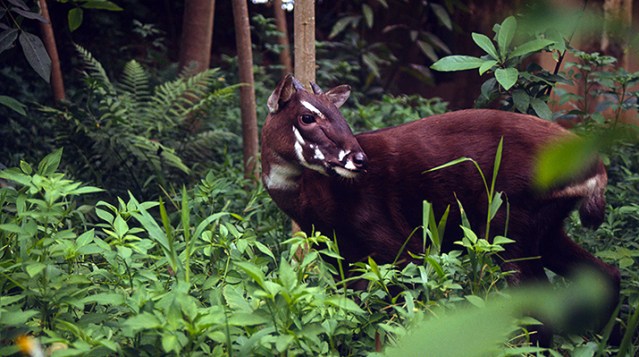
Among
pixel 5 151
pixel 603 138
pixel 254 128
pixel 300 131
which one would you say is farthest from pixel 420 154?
pixel 5 151

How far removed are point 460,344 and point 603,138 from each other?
188 millimetres

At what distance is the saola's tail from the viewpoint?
3.30m

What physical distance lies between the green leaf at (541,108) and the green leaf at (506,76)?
0.48 metres

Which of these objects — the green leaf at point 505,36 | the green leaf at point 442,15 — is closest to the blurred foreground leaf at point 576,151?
the green leaf at point 505,36

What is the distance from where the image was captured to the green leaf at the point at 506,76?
11.6 ft

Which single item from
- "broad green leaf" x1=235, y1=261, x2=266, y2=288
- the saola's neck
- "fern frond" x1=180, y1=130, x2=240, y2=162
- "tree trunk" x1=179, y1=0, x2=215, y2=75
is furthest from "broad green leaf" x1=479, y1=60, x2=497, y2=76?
"tree trunk" x1=179, y1=0, x2=215, y2=75

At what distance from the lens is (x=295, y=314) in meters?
2.13

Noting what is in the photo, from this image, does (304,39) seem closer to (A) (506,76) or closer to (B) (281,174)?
(B) (281,174)

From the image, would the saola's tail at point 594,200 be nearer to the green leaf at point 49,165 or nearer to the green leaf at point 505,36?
the green leaf at point 505,36

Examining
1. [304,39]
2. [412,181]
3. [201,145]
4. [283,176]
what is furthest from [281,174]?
[201,145]

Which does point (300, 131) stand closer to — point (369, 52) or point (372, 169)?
point (372, 169)

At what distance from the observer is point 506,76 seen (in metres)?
3.59

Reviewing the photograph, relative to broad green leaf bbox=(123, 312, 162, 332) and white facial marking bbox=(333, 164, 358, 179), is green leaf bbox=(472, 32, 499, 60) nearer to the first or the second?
white facial marking bbox=(333, 164, 358, 179)

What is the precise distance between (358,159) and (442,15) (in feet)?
17.6
